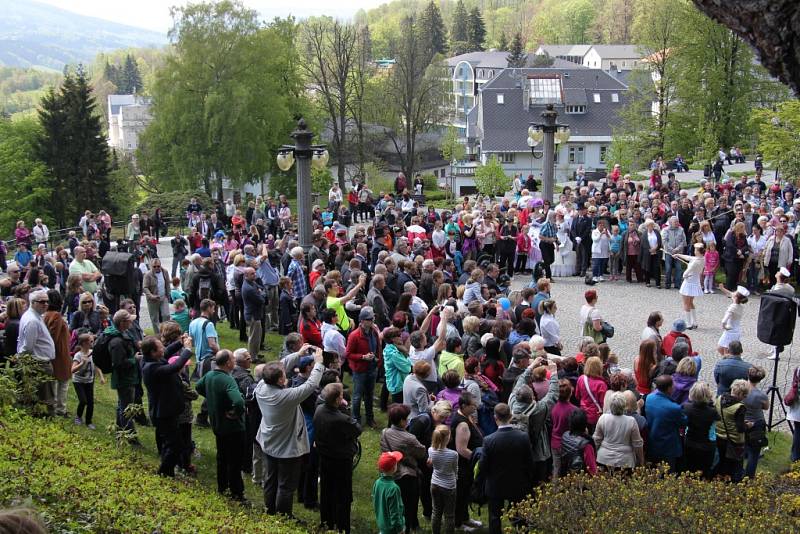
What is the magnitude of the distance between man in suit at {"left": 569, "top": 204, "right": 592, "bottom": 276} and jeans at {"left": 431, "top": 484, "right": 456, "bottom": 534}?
43.2ft

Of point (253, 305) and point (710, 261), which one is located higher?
point (710, 261)

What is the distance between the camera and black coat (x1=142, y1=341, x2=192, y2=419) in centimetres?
865

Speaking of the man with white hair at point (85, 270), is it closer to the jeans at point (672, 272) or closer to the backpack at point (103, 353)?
the backpack at point (103, 353)

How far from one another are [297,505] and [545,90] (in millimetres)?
72076

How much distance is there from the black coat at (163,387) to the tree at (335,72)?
4600 cm

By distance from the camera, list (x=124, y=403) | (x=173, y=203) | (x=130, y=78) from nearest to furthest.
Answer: (x=124, y=403) < (x=173, y=203) < (x=130, y=78)

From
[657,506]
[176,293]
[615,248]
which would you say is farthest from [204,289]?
[615,248]

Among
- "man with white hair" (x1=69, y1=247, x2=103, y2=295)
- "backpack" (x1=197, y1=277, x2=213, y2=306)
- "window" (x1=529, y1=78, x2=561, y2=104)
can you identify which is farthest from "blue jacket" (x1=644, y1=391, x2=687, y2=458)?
"window" (x1=529, y1=78, x2=561, y2=104)

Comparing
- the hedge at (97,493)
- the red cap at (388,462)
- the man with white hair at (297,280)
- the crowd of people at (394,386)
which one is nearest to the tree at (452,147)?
the crowd of people at (394,386)

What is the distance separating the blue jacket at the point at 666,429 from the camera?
8828 mm

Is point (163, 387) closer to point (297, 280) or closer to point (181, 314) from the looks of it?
point (181, 314)

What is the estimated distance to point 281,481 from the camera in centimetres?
819

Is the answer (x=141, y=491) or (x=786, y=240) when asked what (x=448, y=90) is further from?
(x=141, y=491)

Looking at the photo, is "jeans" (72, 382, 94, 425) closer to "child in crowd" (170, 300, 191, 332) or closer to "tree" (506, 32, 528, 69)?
"child in crowd" (170, 300, 191, 332)
